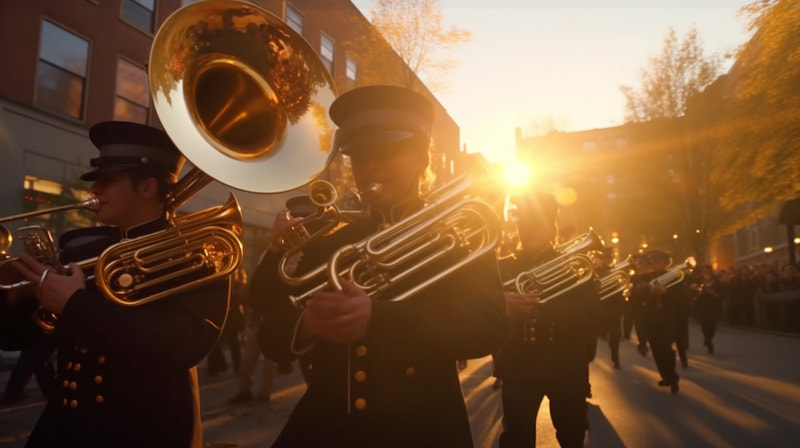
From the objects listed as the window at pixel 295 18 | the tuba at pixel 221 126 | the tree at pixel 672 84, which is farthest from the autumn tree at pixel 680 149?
the tuba at pixel 221 126

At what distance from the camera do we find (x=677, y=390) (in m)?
8.57

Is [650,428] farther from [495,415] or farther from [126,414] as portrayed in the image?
[126,414]

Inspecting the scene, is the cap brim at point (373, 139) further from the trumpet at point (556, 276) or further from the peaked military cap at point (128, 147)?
the trumpet at point (556, 276)

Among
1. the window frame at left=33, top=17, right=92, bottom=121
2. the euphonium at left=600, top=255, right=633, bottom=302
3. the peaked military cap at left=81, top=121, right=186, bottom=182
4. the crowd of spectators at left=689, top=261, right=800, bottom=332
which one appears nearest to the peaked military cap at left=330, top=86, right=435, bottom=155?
the peaked military cap at left=81, top=121, right=186, bottom=182

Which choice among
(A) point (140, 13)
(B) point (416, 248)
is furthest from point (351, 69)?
(B) point (416, 248)

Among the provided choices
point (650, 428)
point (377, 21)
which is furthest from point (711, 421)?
point (377, 21)

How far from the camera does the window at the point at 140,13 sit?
15425mm

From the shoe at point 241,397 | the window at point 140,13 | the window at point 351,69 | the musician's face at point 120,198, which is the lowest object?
the shoe at point 241,397

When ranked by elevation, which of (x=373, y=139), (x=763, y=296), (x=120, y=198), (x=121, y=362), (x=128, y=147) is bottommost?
(x=763, y=296)

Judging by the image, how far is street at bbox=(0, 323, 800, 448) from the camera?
588 cm

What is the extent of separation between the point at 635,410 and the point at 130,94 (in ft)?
45.0

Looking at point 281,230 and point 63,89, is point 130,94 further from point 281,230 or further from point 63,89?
point 281,230

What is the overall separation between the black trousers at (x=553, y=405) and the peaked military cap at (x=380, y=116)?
7.40 ft

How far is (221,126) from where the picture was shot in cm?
256
